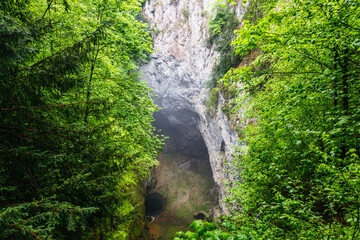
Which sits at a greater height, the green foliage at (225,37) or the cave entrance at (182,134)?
the green foliage at (225,37)

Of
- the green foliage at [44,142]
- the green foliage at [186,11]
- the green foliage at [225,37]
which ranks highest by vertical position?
the green foliage at [186,11]

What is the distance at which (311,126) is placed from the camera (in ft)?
11.0

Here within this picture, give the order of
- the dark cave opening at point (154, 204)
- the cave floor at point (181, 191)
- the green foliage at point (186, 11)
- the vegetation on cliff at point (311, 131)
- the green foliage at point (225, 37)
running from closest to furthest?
the vegetation on cliff at point (311, 131), the green foliage at point (225, 37), the green foliage at point (186, 11), the cave floor at point (181, 191), the dark cave opening at point (154, 204)

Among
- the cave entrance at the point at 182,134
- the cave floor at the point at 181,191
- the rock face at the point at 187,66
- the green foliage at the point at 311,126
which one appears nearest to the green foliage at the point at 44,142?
the green foliage at the point at 311,126

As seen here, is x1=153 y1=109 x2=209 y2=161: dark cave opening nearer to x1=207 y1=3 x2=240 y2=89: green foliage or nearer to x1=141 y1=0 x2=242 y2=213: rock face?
x1=141 y1=0 x2=242 y2=213: rock face

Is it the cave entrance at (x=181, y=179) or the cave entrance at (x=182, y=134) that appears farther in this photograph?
the cave entrance at (x=182, y=134)

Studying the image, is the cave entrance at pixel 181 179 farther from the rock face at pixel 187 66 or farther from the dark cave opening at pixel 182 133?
the rock face at pixel 187 66

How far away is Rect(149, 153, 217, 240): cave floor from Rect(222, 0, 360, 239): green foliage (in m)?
18.0

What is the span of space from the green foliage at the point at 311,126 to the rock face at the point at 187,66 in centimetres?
865

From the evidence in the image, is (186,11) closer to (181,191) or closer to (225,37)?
(225,37)

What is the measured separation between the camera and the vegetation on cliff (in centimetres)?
217

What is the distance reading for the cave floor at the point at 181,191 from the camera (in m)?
19.8

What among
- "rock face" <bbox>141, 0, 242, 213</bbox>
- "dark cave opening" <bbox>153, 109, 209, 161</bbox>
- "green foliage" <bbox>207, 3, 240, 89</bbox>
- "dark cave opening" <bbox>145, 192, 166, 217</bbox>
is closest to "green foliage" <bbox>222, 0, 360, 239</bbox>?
"green foliage" <bbox>207, 3, 240, 89</bbox>

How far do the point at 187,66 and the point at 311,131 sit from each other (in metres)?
17.9
